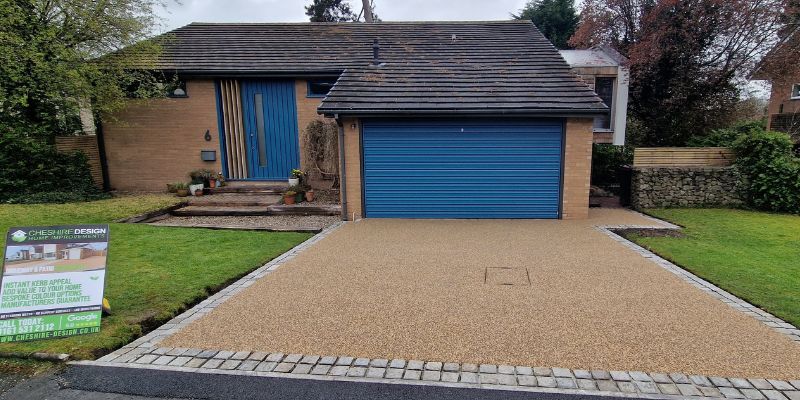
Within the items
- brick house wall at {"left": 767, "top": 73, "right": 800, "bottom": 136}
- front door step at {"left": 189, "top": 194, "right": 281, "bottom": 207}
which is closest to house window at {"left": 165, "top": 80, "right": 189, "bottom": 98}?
front door step at {"left": 189, "top": 194, "right": 281, "bottom": 207}

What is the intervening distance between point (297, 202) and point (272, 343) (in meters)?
6.93

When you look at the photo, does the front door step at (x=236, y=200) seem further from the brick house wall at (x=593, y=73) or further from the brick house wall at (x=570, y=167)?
the brick house wall at (x=593, y=73)

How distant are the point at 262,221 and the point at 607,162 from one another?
11.7m

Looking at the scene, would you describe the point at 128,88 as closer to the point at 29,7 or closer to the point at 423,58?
the point at 29,7

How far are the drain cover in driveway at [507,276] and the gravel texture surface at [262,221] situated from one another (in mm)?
4261

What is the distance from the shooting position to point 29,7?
29.9ft

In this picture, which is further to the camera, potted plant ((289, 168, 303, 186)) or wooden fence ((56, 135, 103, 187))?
wooden fence ((56, 135, 103, 187))

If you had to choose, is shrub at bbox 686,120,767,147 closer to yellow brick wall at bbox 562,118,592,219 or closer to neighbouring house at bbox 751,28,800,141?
neighbouring house at bbox 751,28,800,141

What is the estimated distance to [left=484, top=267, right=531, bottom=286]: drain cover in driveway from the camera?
16.4 feet

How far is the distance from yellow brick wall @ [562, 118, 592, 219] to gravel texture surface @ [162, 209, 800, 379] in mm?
2678

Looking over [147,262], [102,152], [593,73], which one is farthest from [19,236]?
[593,73]

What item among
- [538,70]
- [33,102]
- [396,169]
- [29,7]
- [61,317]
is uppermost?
[29,7]

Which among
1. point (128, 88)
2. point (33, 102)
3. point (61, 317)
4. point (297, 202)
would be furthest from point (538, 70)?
point (33, 102)

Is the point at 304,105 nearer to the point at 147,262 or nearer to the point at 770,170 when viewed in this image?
the point at 147,262
